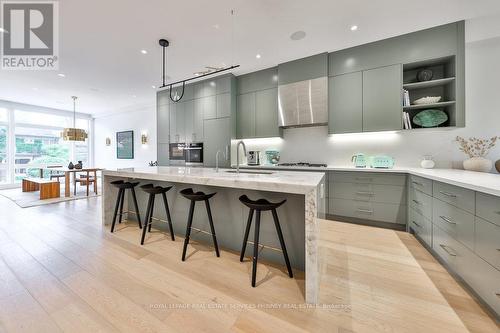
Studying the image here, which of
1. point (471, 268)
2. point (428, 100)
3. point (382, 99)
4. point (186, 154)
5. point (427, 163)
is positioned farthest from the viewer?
point (186, 154)

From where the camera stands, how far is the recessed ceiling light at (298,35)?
2756 millimetres

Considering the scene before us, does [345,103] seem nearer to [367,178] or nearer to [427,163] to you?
[367,178]

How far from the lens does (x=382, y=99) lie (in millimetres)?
2996

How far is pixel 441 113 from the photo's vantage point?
110 inches

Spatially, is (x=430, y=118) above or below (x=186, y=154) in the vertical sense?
above

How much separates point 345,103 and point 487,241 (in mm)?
2500

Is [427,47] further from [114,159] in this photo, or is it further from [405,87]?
[114,159]

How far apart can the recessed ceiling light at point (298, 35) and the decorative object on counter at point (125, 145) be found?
6.44 metres

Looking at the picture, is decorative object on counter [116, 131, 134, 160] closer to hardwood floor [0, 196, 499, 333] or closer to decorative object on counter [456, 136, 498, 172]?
hardwood floor [0, 196, 499, 333]

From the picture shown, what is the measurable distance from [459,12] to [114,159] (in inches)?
381

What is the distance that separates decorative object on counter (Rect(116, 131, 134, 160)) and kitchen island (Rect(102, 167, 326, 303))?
4.88 meters

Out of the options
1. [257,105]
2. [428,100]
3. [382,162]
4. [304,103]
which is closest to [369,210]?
[382,162]

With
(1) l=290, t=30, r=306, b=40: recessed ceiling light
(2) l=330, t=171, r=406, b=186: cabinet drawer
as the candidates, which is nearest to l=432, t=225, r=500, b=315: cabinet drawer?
(2) l=330, t=171, r=406, b=186: cabinet drawer

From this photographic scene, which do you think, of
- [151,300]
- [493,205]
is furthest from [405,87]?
[151,300]
